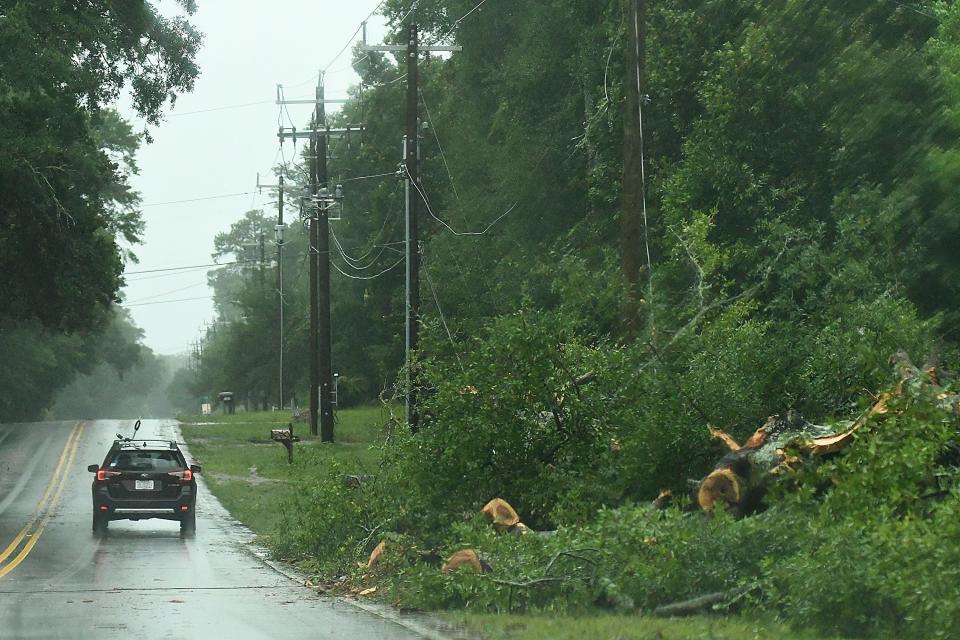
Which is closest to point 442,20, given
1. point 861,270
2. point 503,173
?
point 503,173

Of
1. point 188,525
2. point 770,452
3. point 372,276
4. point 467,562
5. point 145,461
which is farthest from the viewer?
point 372,276

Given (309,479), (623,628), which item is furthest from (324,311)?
(623,628)

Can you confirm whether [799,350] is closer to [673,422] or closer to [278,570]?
[673,422]

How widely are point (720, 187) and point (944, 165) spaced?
21.0 meters

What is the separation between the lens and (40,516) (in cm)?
2786

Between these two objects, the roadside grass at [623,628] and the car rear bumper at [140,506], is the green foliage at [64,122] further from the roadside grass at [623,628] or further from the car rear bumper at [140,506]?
the roadside grass at [623,628]

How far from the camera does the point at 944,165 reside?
10070 mm

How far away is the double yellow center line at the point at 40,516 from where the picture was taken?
800 inches

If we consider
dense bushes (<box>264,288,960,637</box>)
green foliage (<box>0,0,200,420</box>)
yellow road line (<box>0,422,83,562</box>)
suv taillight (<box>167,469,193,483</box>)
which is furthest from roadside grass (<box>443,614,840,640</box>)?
green foliage (<box>0,0,200,420</box>)

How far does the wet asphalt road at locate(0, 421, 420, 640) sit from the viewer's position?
12.7 meters

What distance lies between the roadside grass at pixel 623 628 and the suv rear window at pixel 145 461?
12.7 meters

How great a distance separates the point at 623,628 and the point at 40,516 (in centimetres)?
1972

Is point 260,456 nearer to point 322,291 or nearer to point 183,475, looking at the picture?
point 322,291

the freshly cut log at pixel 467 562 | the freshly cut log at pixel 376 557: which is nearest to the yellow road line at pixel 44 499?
the freshly cut log at pixel 376 557
